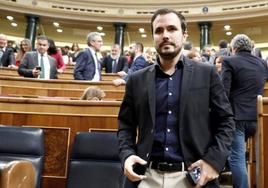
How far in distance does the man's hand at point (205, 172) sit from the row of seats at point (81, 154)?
3.88 ft

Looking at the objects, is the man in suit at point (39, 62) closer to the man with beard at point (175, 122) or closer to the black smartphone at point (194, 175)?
the man with beard at point (175, 122)

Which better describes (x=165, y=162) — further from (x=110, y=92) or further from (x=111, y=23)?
(x=111, y=23)

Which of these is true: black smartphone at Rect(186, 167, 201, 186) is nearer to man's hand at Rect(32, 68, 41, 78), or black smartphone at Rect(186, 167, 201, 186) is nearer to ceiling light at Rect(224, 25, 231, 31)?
man's hand at Rect(32, 68, 41, 78)

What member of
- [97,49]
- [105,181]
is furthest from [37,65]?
[105,181]

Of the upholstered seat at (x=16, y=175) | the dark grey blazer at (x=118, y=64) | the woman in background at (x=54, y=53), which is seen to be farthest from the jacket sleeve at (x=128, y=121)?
the dark grey blazer at (x=118, y=64)

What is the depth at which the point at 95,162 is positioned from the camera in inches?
89.0

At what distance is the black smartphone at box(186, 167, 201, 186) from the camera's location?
43.3 inches

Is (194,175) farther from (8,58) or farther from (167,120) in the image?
(8,58)

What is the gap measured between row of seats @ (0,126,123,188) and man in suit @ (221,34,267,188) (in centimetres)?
84

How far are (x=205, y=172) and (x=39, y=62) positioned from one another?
11.3ft

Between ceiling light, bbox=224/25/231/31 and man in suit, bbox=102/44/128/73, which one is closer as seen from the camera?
man in suit, bbox=102/44/128/73

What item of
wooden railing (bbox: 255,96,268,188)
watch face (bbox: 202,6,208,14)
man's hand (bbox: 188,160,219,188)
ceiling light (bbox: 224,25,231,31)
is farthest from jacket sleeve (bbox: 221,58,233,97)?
ceiling light (bbox: 224,25,231,31)

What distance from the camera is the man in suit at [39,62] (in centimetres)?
410

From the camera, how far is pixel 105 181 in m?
2.20
